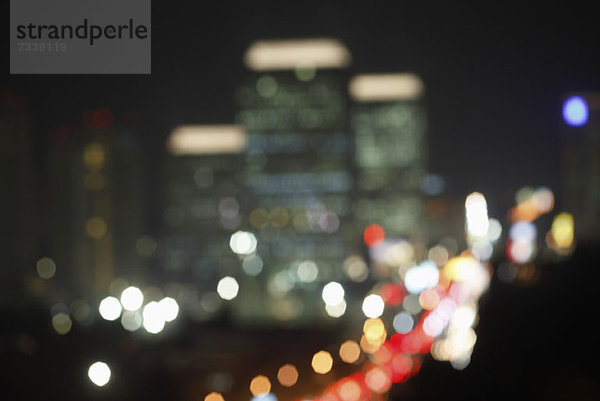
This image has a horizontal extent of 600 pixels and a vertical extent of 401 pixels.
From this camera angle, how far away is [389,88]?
380 ft

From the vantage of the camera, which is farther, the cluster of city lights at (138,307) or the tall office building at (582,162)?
the cluster of city lights at (138,307)

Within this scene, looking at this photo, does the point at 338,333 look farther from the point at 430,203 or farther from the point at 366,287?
the point at 430,203

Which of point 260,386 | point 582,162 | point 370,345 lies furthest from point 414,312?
point 582,162

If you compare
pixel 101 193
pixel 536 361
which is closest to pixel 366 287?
pixel 101 193

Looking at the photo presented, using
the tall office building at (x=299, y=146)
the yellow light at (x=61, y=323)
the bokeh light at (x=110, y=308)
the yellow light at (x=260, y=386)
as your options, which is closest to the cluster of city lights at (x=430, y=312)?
the yellow light at (x=260, y=386)

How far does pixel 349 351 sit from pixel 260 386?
10.6m

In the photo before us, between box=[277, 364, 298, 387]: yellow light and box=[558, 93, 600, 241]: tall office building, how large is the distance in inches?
650

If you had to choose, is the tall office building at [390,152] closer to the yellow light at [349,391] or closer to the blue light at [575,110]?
the yellow light at [349,391]

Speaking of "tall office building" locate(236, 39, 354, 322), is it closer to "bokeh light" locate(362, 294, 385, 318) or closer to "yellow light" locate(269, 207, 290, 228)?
"yellow light" locate(269, 207, 290, 228)

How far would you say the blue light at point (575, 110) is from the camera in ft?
33.9

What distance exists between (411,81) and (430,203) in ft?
65.6

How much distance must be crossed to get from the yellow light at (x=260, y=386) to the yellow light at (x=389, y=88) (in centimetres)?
8308

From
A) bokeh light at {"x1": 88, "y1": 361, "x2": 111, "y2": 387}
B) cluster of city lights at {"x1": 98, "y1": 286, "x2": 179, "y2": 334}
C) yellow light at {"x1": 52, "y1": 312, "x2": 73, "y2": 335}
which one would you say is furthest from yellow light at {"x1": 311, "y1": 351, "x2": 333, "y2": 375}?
bokeh light at {"x1": 88, "y1": 361, "x2": 111, "y2": 387}

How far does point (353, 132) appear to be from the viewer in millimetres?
108938
